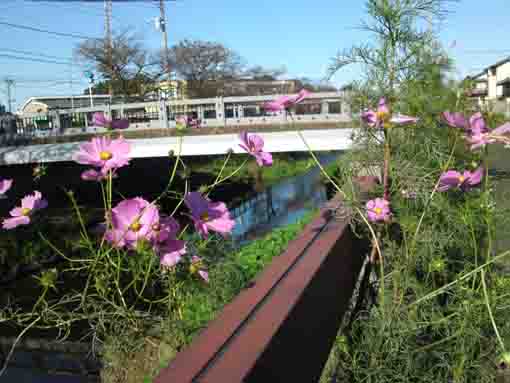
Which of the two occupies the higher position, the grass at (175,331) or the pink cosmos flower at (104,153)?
the pink cosmos flower at (104,153)

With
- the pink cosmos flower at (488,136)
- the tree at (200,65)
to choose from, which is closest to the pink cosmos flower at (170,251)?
the pink cosmos flower at (488,136)

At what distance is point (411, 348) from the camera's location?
148 centimetres

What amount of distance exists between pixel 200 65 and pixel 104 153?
109 feet

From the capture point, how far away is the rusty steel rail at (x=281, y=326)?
78 cm

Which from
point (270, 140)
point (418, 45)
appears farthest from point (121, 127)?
point (270, 140)

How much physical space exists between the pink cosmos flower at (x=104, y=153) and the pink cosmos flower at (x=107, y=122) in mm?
41

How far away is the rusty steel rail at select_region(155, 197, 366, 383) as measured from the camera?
782mm

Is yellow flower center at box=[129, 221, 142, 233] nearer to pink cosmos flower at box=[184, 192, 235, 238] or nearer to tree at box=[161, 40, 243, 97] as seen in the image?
pink cosmos flower at box=[184, 192, 235, 238]

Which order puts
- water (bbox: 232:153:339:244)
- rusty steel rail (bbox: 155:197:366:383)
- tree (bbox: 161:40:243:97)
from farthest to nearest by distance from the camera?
tree (bbox: 161:40:243:97), water (bbox: 232:153:339:244), rusty steel rail (bbox: 155:197:366:383)

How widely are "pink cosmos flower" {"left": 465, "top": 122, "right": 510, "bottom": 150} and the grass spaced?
70cm

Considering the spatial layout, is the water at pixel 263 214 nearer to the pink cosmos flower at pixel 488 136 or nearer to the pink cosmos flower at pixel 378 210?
the pink cosmos flower at pixel 378 210

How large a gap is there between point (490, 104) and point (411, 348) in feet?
5.71

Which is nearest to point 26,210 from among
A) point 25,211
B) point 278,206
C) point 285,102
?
point 25,211

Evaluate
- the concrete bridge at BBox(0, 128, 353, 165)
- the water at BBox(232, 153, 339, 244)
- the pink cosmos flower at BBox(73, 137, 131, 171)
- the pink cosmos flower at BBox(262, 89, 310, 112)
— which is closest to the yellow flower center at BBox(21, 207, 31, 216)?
the pink cosmos flower at BBox(73, 137, 131, 171)
